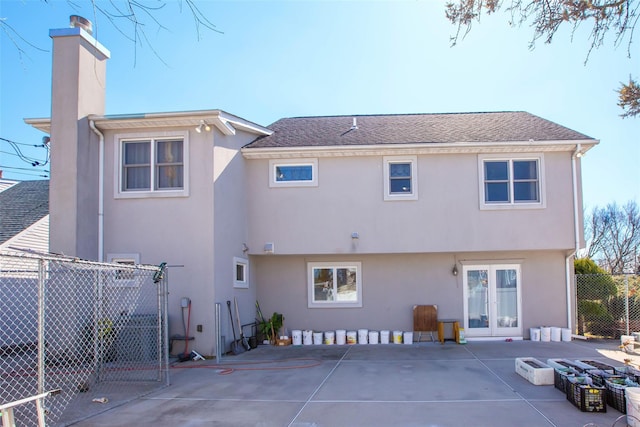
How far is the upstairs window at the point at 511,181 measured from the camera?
46.3ft

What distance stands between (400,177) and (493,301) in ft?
14.4

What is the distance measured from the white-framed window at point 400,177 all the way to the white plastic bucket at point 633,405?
8.09m

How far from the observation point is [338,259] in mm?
14953

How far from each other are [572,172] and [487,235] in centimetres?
289

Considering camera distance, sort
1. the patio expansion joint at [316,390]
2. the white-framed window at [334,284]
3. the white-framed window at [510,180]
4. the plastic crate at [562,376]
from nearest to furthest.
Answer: the patio expansion joint at [316,390]
the plastic crate at [562,376]
the white-framed window at [510,180]
the white-framed window at [334,284]

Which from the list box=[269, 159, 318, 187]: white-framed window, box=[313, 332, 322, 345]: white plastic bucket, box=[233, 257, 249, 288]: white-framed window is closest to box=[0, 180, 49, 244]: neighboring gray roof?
box=[233, 257, 249, 288]: white-framed window

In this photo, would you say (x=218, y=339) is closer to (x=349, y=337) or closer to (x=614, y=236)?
(x=349, y=337)

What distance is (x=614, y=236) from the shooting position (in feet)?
119

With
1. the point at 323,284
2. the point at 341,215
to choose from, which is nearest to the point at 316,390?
the point at 341,215

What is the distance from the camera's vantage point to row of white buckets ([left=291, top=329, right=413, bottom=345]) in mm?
14336

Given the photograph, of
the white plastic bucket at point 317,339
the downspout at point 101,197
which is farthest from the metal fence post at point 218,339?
the white plastic bucket at point 317,339

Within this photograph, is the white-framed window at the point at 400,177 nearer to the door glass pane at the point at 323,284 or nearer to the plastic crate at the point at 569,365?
the door glass pane at the point at 323,284

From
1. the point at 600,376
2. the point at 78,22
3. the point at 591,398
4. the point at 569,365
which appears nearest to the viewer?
the point at 591,398

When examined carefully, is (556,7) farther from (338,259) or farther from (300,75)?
(338,259)
